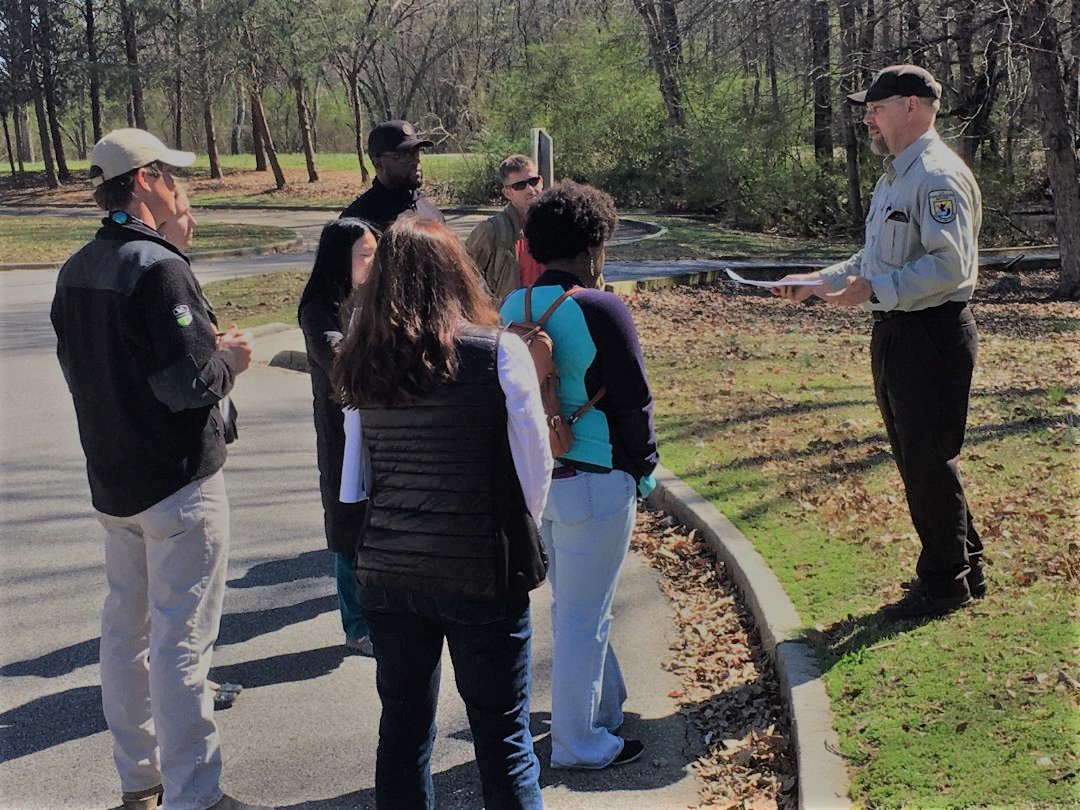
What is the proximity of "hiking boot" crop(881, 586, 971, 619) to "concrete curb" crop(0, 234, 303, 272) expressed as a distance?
1666 cm

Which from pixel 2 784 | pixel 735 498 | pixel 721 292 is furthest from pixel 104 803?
pixel 721 292

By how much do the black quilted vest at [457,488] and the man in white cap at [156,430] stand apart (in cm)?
78

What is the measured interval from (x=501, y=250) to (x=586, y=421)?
2254 millimetres

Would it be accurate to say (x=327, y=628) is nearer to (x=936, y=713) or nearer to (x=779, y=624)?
(x=779, y=624)

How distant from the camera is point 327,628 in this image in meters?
5.03

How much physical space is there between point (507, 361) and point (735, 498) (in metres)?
3.89

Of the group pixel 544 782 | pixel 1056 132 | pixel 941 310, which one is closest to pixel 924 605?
pixel 941 310

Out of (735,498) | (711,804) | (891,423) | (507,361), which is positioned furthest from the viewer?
(735,498)

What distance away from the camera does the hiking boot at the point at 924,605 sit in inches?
171

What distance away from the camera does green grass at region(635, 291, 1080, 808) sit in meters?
3.45

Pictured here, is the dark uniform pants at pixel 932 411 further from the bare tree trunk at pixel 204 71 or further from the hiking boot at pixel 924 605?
the bare tree trunk at pixel 204 71

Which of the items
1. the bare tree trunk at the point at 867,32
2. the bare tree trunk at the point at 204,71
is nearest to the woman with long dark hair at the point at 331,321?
the bare tree trunk at the point at 867,32

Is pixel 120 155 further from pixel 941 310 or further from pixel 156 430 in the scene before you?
pixel 941 310

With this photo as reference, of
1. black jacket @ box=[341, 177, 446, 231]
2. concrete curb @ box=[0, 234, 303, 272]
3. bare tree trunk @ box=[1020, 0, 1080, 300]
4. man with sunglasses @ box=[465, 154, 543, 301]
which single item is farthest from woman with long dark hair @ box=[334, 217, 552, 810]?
concrete curb @ box=[0, 234, 303, 272]
